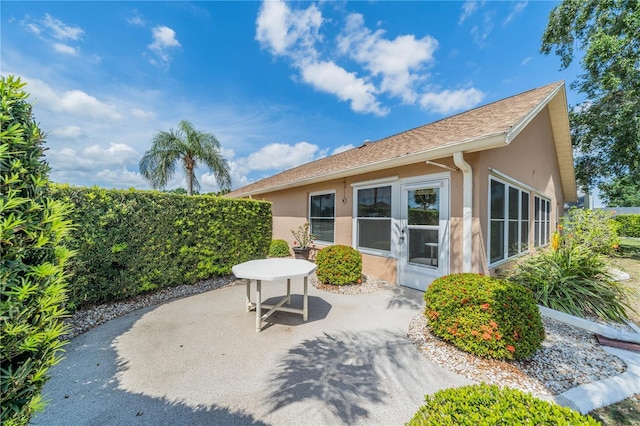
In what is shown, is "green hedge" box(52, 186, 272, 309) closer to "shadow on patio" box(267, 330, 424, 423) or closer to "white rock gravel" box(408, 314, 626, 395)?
"shadow on patio" box(267, 330, 424, 423)

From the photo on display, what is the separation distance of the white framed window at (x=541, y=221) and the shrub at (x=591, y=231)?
5.83 feet

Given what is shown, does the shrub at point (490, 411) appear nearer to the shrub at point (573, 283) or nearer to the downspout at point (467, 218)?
the downspout at point (467, 218)

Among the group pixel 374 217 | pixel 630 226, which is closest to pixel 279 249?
pixel 374 217

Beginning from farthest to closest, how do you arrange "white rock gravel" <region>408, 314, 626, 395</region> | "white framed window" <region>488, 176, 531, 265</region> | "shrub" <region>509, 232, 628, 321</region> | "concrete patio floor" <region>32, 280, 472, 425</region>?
"white framed window" <region>488, 176, 531, 265</region>, "shrub" <region>509, 232, 628, 321</region>, "white rock gravel" <region>408, 314, 626, 395</region>, "concrete patio floor" <region>32, 280, 472, 425</region>

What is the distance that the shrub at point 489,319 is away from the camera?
294cm

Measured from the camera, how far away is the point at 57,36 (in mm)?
4602

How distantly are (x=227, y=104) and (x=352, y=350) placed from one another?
383 inches

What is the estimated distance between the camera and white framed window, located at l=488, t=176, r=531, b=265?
5.50m

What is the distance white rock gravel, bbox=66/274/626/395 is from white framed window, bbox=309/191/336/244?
460 centimetres

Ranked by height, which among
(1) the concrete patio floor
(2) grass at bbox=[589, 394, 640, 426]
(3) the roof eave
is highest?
(3) the roof eave

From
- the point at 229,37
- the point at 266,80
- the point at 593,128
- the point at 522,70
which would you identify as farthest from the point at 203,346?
the point at 593,128

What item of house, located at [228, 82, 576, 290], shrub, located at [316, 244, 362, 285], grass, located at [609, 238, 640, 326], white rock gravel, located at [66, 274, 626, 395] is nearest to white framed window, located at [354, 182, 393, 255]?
house, located at [228, 82, 576, 290]

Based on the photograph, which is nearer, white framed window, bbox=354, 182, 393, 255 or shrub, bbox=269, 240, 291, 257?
white framed window, bbox=354, 182, 393, 255

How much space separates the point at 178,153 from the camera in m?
14.6
